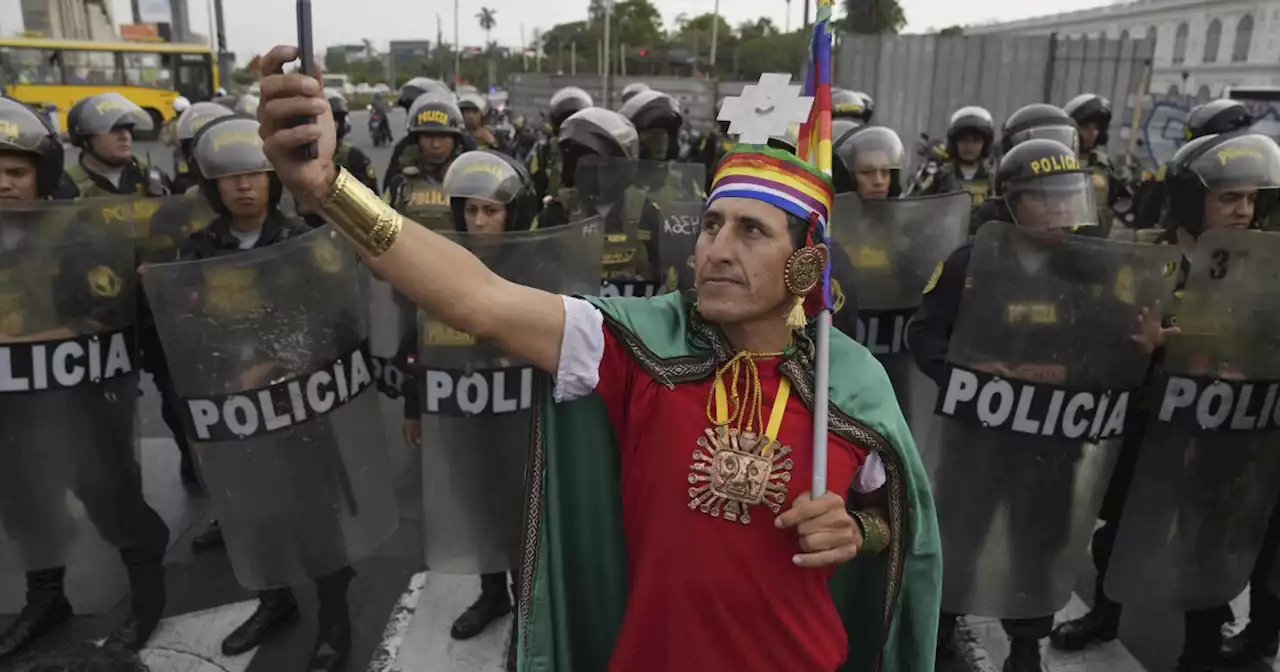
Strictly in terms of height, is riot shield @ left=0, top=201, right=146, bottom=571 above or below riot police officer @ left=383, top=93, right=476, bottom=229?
below

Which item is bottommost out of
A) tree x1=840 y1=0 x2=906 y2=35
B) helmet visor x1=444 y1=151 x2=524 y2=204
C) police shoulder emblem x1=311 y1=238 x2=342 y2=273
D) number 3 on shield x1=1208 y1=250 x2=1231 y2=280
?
police shoulder emblem x1=311 y1=238 x2=342 y2=273

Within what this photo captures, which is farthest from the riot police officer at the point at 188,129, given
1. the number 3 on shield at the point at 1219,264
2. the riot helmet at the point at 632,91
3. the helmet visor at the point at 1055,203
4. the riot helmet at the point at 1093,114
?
the riot helmet at the point at 1093,114

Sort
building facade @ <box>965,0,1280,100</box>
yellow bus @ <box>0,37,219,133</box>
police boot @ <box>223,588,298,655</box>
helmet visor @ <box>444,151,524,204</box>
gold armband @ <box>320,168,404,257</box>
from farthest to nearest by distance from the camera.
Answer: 1. building facade @ <box>965,0,1280,100</box>
2. yellow bus @ <box>0,37,219,133</box>
3. helmet visor @ <box>444,151,524,204</box>
4. police boot @ <box>223,588,298,655</box>
5. gold armband @ <box>320,168,404,257</box>

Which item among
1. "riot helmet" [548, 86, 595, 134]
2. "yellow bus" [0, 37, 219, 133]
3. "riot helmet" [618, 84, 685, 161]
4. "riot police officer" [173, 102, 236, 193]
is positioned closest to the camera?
"riot police officer" [173, 102, 236, 193]

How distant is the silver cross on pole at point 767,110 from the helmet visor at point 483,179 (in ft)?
7.24

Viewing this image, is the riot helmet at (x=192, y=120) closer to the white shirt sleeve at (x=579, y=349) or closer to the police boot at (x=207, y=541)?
the police boot at (x=207, y=541)

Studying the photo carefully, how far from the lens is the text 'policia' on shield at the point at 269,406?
3.06 meters

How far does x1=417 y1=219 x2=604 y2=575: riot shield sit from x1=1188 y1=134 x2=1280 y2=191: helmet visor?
223 cm

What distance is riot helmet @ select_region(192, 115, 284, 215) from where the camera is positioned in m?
3.58

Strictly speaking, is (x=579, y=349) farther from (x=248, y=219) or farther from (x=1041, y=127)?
(x=1041, y=127)

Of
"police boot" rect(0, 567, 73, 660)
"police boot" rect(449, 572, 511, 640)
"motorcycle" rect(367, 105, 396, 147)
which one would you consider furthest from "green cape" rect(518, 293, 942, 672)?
"motorcycle" rect(367, 105, 396, 147)

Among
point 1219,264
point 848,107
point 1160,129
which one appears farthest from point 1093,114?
point 1160,129

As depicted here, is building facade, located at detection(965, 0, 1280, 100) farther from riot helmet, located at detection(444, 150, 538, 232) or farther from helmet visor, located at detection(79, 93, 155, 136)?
riot helmet, located at detection(444, 150, 538, 232)

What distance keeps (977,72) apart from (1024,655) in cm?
1316
